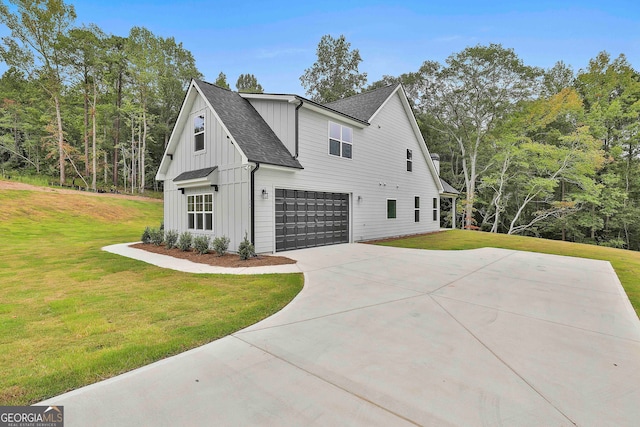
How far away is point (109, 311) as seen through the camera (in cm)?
434

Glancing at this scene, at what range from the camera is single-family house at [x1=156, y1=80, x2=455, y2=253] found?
9.31 meters

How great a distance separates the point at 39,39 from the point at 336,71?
28005mm

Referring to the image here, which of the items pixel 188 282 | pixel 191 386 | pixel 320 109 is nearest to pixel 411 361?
pixel 191 386

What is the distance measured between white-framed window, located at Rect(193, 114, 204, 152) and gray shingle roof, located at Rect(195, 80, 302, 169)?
113cm

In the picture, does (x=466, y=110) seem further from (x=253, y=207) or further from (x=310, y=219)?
(x=253, y=207)

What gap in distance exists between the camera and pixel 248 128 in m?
9.97

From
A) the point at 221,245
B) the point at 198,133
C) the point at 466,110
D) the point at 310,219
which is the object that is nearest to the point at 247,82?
the point at 466,110

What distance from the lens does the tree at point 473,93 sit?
22516 millimetres

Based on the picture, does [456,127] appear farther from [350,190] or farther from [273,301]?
[273,301]

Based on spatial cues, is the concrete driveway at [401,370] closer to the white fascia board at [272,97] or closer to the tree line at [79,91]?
the white fascia board at [272,97]

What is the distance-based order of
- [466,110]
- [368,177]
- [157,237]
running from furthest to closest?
[466,110], [368,177], [157,237]

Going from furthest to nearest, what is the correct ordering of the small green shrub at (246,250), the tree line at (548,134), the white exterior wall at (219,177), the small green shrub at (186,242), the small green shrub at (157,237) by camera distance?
the tree line at (548,134) → the small green shrub at (157,237) → the small green shrub at (186,242) → the white exterior wall at (219,177) → the small green shrub at (246,250)

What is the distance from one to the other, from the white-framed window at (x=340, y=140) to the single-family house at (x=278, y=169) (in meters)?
0.04

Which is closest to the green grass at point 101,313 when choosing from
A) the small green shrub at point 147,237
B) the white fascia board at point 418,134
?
the small green shrub at point 147,237
